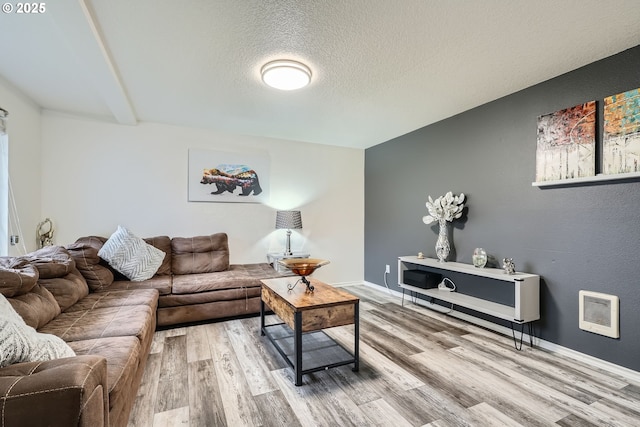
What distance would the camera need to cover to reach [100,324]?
6.48 ft

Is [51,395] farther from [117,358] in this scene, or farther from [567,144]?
[567,144]

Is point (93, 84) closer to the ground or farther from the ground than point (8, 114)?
farther from the ground

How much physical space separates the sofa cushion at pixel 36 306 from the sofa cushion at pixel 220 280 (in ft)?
3.72

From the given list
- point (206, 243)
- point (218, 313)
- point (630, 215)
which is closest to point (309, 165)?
point (206, 243)

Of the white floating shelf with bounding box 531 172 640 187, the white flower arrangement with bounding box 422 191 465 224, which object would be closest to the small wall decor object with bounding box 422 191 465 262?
the white flower arrangement with bounding box 422 191 465 224

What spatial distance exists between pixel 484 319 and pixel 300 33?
322 centimetres

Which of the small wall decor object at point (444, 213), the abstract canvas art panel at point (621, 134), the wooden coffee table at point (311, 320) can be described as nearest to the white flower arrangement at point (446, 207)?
the small wall decor object at point (444, 213)

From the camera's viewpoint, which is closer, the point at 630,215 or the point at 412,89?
the point at 630,215

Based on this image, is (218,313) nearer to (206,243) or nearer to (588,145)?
(206,243)

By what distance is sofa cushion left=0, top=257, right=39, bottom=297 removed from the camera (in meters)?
1.64

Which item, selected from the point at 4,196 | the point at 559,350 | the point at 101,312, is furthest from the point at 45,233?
the point at 559,350

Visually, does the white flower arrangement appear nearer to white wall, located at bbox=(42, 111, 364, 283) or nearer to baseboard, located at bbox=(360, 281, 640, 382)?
baseboard, located at bbox=(360, 281, 640, 382)

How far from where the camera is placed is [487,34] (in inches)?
78.7

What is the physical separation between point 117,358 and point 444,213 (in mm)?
3289
